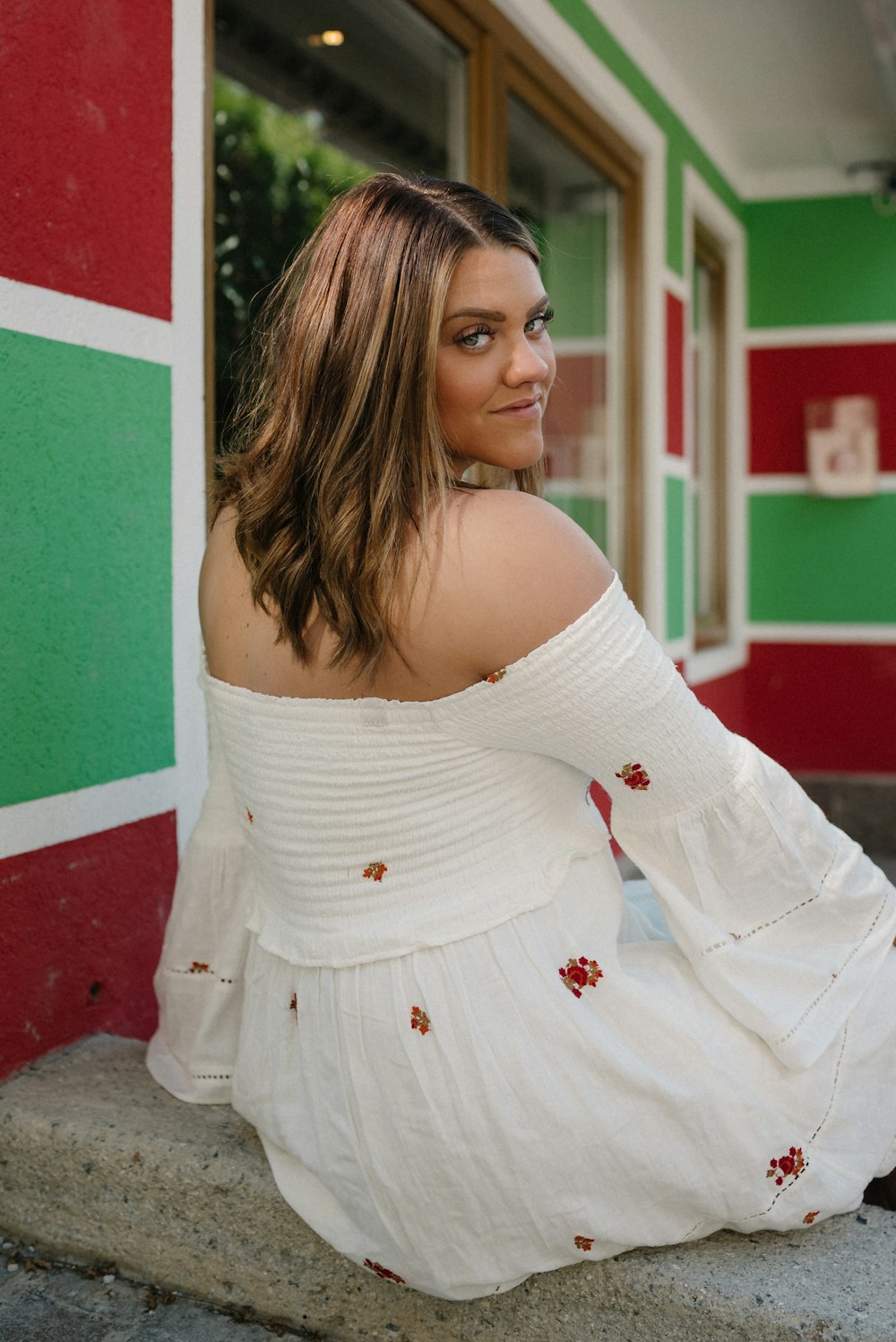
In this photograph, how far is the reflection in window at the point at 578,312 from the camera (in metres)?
3.54

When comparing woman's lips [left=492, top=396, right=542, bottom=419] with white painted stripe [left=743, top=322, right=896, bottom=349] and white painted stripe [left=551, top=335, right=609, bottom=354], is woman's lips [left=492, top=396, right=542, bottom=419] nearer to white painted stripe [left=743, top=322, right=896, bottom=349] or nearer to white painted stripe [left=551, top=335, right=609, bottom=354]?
white painted stripe [left=551, top=335, right=609, bottom=354]

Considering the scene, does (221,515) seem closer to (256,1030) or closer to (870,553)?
(256,1030)

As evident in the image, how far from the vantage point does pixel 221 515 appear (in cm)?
142

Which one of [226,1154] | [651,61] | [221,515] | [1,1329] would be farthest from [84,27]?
[651,61]

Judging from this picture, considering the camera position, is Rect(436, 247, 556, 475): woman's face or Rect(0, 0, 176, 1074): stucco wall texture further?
Rect(0, 0, 176, 1074): stucco wall texture

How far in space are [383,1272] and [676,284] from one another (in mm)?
3960

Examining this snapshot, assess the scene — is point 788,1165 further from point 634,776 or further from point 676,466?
point 676,466

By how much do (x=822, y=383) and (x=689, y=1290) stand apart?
4.78 meters

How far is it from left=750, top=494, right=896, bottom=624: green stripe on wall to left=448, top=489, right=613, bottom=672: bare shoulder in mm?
4526

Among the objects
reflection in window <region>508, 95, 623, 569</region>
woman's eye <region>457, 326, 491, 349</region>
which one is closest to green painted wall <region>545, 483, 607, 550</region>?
reflection in window <region>508, 95, 623, 569</region>

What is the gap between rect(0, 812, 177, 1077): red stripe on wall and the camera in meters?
1.61

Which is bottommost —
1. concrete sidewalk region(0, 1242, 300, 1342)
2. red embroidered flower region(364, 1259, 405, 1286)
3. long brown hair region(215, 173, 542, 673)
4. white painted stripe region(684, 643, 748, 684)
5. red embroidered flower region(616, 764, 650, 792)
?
concrete sidewalk region(0, 1242, 300, 1342)

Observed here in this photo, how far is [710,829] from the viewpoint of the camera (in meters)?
1.27

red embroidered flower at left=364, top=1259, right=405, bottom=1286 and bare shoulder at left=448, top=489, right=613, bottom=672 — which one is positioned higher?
bare shoulder at left=448, top=489, right=613, bottom=672
